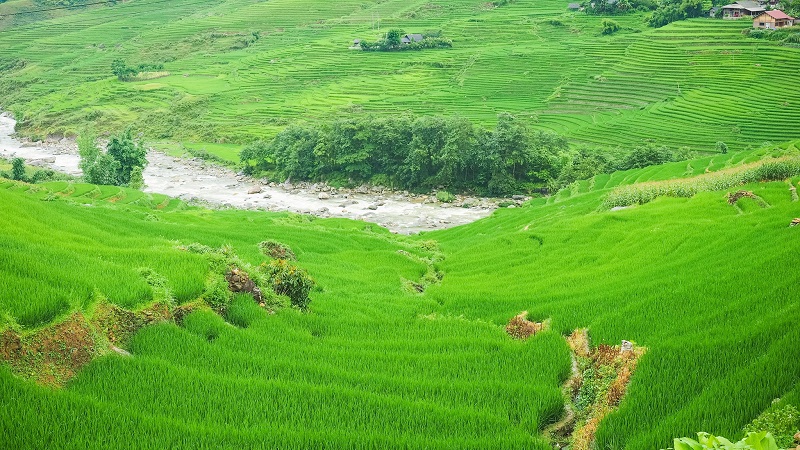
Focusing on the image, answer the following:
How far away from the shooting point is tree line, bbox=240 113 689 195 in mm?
51844

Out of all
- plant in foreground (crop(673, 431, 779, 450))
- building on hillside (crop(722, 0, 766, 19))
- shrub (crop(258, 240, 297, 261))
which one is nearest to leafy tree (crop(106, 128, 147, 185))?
shrub (crop(258, 240, 297, 261))

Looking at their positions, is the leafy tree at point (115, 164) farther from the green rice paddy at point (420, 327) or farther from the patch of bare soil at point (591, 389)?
the patch of bare soil at point (591, 389)

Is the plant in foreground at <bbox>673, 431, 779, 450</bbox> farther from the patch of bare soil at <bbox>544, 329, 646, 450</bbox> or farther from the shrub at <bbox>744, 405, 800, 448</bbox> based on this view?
the patch of bare soil at <bbox>544, 329, 646, 450</bbox>

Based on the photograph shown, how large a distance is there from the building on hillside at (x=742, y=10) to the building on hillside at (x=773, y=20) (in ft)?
11.5

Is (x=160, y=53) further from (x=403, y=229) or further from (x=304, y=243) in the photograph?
(x=304, y=243)

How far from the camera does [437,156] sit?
52812 mm

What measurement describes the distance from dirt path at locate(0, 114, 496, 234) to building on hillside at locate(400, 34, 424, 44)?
46836mm

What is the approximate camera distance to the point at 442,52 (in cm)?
9588

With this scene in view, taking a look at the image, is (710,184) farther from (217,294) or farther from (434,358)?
(217,294)

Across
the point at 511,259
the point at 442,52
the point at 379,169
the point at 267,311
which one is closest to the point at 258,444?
the point at 267,311

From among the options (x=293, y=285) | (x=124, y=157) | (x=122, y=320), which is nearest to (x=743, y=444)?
(x=122, y=320)

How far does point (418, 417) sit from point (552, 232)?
1398 centimetres

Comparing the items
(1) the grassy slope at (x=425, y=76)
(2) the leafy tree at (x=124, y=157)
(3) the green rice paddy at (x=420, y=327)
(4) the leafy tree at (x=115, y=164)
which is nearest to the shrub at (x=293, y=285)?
(3) the green rice paddy at (x=420, y=327)

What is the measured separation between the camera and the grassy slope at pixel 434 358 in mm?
5406
